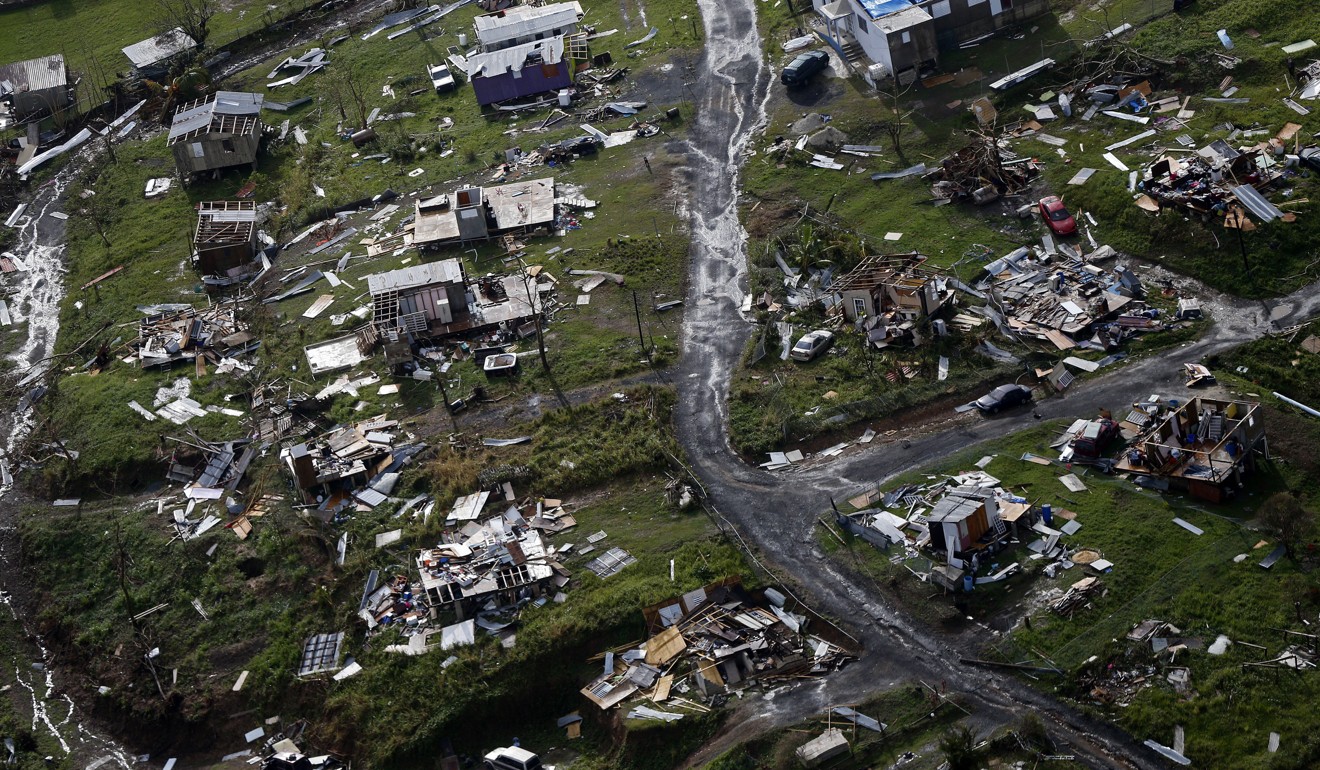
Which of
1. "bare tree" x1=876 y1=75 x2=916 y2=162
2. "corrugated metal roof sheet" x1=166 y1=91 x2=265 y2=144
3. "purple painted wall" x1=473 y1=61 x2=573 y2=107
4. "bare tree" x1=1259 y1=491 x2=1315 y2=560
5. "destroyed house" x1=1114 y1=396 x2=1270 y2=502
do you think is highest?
"corrugated metal roof sheet" x1=166 y1=91 x2=265 y2=144

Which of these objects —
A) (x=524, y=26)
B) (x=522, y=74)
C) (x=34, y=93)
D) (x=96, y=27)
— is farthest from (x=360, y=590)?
(x=96, y=27)

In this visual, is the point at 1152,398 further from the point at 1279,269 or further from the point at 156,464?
the point at 156,464

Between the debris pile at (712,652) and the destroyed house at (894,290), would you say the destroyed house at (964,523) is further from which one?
the destroyed house at (894,290)

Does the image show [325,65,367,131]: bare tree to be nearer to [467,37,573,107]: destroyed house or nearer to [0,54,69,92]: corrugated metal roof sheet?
[467,37,573,107]: destroyed house

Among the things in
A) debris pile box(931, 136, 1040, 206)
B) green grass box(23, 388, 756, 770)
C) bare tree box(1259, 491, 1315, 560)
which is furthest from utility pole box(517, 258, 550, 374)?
bare tree box(1259, 491, 1315, 560)

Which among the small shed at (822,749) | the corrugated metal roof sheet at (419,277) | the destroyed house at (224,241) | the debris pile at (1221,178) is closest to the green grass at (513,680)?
the small shed at (822,749)

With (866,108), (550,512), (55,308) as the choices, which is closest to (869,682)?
(550,512)

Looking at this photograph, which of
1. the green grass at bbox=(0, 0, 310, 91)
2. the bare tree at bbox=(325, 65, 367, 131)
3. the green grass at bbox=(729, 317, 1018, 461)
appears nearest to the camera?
the green grass at bbox=(729, 317, 1018, 461)
